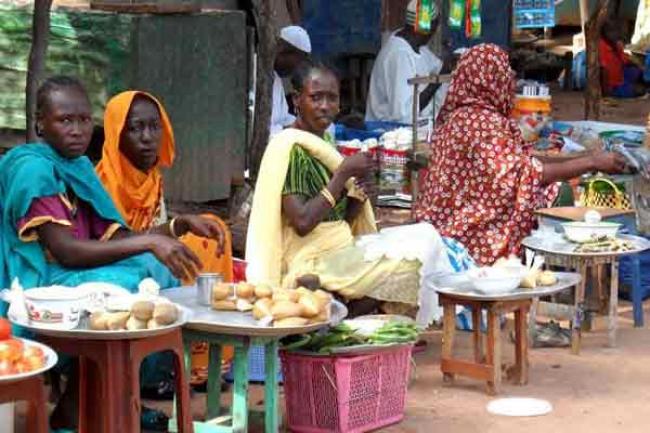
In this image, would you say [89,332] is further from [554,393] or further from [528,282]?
[554,393]

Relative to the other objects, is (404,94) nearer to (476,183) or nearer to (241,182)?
(241,182)

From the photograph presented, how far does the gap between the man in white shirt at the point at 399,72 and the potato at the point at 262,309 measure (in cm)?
695

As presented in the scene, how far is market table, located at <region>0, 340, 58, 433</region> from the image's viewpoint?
3.78 meters

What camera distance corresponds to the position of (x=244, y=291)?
4668 mm

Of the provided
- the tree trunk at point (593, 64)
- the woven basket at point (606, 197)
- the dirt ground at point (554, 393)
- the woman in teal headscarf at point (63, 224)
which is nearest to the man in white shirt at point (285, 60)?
the tree trunk at point (593, 64)

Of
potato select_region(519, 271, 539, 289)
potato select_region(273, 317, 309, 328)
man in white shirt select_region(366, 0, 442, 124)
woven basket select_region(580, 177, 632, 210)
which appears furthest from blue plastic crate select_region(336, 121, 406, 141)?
potato select_region(273, 317, 309, 328)

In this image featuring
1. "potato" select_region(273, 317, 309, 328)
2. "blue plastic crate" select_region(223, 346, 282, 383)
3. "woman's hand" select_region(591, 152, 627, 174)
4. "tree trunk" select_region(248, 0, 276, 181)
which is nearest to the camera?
"potato" select_region(273, 317, 309, 328)

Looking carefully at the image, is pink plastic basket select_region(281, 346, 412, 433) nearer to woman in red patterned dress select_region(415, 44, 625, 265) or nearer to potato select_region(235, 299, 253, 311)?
potato select_region(235, 299, 253, 311)

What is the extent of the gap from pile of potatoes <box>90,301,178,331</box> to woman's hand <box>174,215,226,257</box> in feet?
2.71

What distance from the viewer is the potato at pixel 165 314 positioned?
414 centimetres

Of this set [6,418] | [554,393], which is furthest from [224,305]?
[554,393]

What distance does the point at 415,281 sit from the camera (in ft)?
18.8

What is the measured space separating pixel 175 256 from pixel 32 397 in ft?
2.81

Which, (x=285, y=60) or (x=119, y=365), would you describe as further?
(x=285, y=60)
